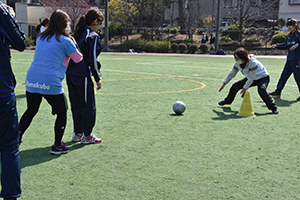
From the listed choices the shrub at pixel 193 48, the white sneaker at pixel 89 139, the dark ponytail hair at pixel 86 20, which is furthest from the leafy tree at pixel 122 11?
the white sneaker at pixel 89 139

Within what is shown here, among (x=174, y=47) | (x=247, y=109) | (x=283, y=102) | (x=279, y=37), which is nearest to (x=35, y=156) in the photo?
(x=247, y=109)

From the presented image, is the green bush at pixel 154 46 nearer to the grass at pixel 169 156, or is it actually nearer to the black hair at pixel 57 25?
the grass at pixel 169 156

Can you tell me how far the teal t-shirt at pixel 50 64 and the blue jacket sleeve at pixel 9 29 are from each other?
132 cm

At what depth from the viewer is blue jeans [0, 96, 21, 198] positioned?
2.98 meters

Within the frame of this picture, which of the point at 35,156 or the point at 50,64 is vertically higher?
the point at 50,64

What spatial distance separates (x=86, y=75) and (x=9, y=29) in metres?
2.29

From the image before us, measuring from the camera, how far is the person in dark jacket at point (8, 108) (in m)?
2.85

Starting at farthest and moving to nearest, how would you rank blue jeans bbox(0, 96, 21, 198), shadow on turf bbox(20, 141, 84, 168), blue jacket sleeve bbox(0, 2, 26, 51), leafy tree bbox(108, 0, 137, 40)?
leafy tree bbox(108, 0, 137, 40) < shadow on turf bbox(20, 141, 84, 168) < blue jeans bbox(0, 96, 21, 198) < blue jacket sleeve bbox(0, 2, 26, 51)

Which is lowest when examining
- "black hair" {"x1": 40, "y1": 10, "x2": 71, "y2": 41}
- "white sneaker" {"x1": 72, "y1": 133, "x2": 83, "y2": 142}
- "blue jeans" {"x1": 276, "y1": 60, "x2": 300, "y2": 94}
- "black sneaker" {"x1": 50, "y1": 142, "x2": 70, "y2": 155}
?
"white sneaker" {"x1": 72, "y1": 133, "x2": 83, "y2": 142}

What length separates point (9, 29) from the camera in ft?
9.28

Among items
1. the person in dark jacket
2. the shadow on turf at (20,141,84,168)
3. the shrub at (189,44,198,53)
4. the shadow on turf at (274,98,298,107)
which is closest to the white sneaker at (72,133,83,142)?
the shadow on turf at (20,141,84,168)

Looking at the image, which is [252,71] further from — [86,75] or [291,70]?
[86,75]

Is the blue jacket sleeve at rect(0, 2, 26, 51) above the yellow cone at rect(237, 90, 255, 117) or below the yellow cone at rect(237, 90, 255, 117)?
above

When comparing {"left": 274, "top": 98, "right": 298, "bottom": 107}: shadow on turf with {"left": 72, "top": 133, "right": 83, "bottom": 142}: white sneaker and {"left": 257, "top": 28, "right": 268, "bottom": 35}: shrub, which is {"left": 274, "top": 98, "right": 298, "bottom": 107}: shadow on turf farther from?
{"left": 257, "top": 28, "right": 268, "bottom": 35}: shrub
